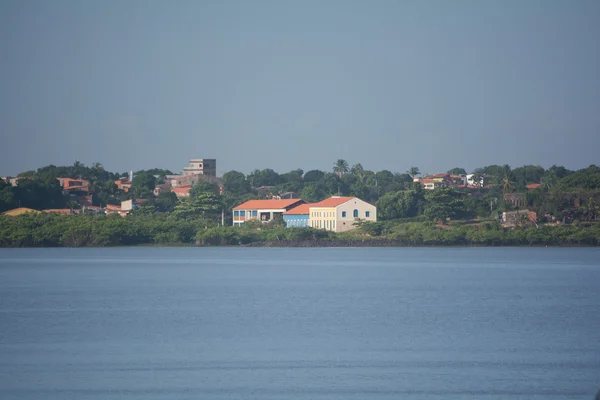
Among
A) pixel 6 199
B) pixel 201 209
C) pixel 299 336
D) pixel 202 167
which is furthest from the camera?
pixel 202 167

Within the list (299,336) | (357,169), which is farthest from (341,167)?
(299,336)

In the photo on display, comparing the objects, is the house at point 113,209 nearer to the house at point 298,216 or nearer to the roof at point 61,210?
the roof at point 61,210

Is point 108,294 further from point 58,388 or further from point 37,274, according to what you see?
point 58,388

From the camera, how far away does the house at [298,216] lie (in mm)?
89062

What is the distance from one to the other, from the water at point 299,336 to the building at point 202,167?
127615 mm

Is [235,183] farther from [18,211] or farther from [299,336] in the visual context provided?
[299,336]

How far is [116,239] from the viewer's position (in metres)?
84.1

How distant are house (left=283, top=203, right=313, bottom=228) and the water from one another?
3688cm

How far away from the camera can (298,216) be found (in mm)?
90062

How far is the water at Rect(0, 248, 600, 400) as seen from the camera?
18359mm

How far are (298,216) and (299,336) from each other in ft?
212

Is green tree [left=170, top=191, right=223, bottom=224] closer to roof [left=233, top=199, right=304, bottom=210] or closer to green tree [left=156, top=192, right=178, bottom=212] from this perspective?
roof [left=233, top=199, right=304, bottom=210]

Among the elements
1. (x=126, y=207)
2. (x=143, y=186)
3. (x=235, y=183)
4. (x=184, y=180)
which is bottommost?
(x=126, y=207)


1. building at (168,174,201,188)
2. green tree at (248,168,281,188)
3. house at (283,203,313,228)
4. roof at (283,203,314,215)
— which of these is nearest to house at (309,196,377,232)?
house at (283,203,313,228)
